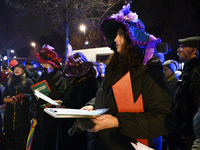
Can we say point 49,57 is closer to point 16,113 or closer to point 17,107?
point 17,107

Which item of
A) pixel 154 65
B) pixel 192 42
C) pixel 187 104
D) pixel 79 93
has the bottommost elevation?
pixel 187 104

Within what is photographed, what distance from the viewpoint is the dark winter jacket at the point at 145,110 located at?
1.21 metres

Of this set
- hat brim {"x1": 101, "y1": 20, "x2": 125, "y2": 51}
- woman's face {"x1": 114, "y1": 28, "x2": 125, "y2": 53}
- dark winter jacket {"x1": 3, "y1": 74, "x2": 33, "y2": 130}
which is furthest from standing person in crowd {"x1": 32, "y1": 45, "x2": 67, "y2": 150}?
woman's face {"x1": 114, "y1": 28, "x2": 125, "y2": 53}

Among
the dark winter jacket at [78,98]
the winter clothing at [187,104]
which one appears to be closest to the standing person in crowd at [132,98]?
the winter clothing at [187,104]

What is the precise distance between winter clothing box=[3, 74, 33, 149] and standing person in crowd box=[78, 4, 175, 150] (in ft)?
11.5

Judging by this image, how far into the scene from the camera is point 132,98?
1329mm

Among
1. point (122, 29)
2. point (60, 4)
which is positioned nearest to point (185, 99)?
point (122, 29)

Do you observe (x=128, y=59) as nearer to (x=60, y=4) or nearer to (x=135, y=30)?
(x=135, y=30)

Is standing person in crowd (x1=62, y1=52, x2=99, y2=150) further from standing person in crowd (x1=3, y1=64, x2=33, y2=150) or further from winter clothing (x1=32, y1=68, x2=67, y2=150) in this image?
standing person in crowd (x1=3, y1=64, x2=33, y2=150)

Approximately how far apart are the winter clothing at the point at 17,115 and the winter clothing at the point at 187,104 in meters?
4.05

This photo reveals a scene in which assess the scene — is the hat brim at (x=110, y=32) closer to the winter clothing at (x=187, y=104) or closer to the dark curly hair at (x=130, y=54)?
the dark curly hair at (x=130, y=54)

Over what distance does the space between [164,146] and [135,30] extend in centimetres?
281

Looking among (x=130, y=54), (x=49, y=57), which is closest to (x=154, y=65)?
(x=130, y=54)

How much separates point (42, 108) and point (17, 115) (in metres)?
1.45
